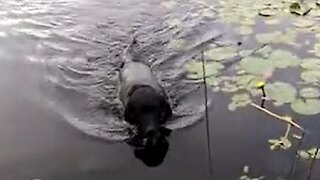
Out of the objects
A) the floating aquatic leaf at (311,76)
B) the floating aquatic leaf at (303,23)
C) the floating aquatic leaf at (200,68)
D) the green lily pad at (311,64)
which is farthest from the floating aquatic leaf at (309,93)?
the floating aquatic leaf at (303,23)

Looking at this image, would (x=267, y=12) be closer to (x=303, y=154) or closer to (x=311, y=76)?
(x=311, y=76)

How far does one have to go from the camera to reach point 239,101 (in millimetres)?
5168

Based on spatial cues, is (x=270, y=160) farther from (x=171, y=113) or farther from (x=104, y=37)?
(x=104, y=37)

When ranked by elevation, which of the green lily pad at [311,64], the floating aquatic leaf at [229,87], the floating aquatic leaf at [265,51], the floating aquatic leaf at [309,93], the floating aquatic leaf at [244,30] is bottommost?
the floating aquatic leaf at [229,87]

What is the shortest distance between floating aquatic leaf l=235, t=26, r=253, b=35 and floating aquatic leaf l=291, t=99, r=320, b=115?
1.41m

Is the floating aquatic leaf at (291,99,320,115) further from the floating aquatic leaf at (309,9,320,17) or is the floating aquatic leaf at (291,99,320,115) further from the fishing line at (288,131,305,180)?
the floating aquatic leaf at (309,9,320,17)

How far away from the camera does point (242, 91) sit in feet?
17.4

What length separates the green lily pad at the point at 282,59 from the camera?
5.66m

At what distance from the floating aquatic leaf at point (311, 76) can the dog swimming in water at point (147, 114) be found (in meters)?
1.26

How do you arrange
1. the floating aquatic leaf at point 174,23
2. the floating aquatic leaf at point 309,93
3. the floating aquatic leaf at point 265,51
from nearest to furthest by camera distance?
the floating aquatic leaf at point 309,93 < the floating aquatic leaf at point 265,51 < the floating aquatic leaf at point 174,23

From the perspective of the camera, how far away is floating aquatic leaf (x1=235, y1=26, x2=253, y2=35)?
20.6 ft

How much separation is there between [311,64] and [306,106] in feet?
2.55

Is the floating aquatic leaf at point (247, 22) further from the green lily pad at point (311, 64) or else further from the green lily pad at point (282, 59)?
the green lily pad at point (311, 64)

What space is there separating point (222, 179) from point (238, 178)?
11 centimetres
